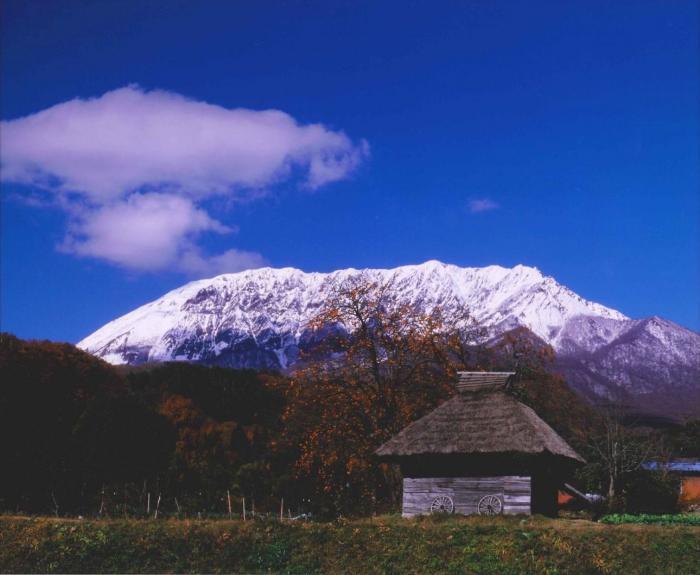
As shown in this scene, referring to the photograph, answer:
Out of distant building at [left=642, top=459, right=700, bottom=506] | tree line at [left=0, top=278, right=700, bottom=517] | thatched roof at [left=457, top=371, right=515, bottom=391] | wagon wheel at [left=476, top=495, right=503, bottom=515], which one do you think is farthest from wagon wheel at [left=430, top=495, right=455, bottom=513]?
distant building at [left=642, top=459, right=700, bottom=506]

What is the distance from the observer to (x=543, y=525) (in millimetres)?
23828

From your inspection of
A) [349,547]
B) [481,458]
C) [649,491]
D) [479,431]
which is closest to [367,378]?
[479,431]

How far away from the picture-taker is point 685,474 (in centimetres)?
6328

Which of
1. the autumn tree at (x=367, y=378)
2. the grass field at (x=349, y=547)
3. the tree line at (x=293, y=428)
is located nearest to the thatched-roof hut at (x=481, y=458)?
the grass field at (x=349, y=547)

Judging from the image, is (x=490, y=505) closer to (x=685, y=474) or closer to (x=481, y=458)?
(x=481, y=458)

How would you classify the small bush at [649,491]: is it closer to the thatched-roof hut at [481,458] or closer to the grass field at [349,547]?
the thatched-roof hut at [481,458]

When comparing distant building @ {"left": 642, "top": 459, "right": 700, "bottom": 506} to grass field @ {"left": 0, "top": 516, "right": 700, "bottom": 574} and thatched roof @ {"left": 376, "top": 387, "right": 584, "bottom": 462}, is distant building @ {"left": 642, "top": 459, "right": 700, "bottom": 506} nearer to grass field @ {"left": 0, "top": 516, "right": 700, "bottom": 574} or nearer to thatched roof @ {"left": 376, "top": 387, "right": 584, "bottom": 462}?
thatched roof @ {"left": 376, "top": 387, "right": 584, "bottom": 462}

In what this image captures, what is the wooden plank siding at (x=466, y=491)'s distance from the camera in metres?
28.3

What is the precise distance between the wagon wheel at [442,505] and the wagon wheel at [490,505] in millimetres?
1132

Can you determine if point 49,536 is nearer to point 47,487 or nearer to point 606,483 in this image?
point 47,487

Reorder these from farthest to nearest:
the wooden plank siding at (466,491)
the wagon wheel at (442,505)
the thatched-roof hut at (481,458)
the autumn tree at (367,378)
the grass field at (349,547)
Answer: the autumn tree at (367,378), the wagon wheel at (442,505), the thatched-roof hut at (481,458), the wooden plank siding at (466,491), the grass field at (349,547)

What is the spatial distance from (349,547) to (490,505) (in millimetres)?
7584

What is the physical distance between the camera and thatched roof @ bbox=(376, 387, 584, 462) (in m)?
28.6

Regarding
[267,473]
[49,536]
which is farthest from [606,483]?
[49,536]
